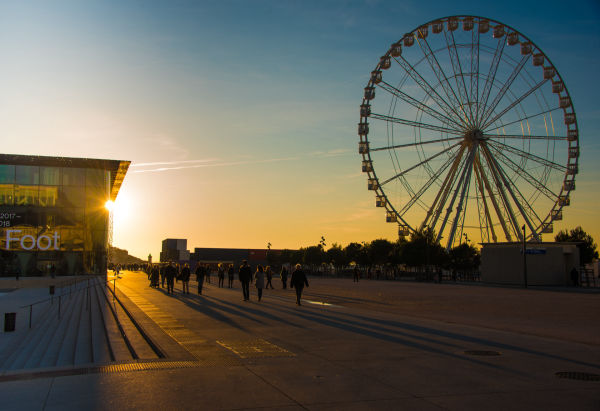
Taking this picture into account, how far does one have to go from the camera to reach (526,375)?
7863mm

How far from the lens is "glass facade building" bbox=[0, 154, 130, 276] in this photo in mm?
56250

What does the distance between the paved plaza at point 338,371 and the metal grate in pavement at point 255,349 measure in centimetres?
2

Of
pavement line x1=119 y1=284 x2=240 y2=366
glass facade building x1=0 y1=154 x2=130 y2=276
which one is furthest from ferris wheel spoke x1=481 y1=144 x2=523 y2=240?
glass facade building x1=0 y1=154 x2=130 y2=276

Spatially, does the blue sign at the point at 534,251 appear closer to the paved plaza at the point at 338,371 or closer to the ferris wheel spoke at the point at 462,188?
the ferris wheel spoke at the point at 462,188

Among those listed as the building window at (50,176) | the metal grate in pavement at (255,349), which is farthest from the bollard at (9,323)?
the building window at (50,176)

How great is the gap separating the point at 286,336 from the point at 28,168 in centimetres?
5318

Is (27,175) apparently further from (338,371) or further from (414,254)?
(338,371)

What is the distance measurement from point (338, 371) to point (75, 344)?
607 centimetres

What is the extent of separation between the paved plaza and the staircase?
0.51 metres

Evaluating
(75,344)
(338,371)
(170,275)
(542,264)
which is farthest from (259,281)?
(542,264)

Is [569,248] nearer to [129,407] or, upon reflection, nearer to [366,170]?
[366,170]

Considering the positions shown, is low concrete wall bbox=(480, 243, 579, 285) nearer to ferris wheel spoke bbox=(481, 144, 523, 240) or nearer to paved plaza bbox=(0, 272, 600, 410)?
ferris wheel spoke bbox=(481, 144, 523, 240)

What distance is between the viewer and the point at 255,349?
10172mm

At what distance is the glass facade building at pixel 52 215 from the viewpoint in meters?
56.2
